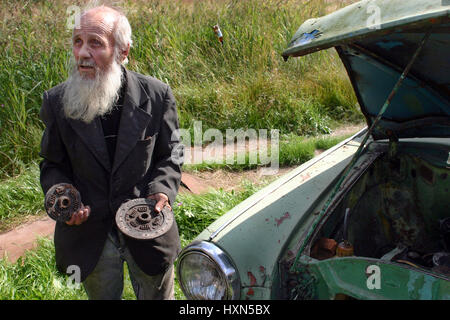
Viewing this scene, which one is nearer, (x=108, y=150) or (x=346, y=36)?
(x=346, y=36)

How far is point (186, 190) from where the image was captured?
4.74 m

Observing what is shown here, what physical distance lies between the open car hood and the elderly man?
92cm

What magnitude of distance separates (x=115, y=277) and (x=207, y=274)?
705mm

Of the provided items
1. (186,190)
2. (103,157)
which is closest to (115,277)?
(103,157)

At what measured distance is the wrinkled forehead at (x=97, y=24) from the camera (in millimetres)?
2324

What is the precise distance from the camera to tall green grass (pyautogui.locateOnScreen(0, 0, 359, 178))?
5.73 meters

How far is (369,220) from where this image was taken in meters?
2.43

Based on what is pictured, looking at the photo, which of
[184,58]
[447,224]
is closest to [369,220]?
[447,224]

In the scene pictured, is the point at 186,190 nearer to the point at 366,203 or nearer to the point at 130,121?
the point at 130,121

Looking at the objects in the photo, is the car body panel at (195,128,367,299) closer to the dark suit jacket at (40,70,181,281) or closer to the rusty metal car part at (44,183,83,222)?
the dark suit jacket at (40,70,181,281)

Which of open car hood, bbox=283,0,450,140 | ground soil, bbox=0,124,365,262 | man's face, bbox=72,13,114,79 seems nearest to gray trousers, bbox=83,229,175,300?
man's face, bbox=72,13,114,79

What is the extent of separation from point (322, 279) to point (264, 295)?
0.81 ft

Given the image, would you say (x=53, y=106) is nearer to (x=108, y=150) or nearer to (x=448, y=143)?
(x=108, y=150)

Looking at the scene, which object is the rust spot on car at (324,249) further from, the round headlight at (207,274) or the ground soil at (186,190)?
the ground soil at (186,190)
